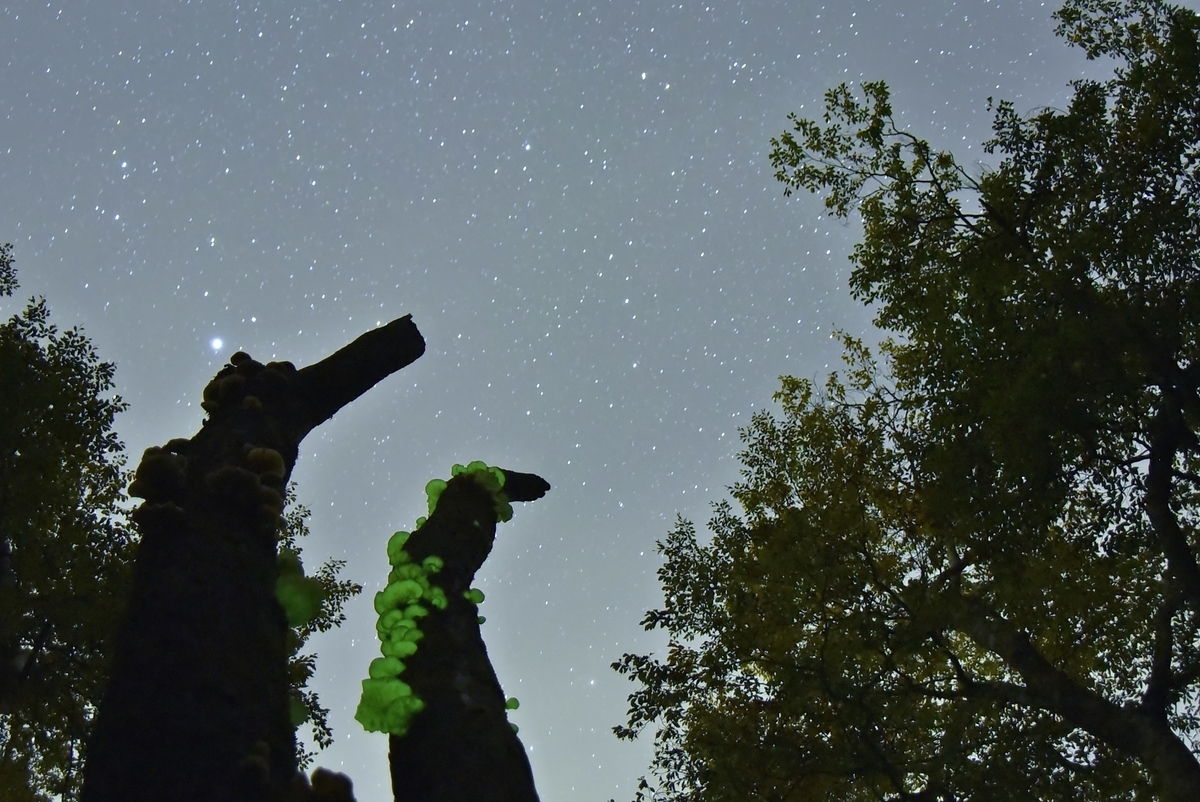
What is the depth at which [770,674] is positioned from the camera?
36.6 feet

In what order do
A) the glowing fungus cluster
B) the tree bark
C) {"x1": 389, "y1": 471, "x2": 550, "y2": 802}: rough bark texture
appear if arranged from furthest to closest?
the tree bark < the glowing fungus cluster < {"x1": 389, "y1": 471, "x2": 550, "y2": 802}: rough bark texture

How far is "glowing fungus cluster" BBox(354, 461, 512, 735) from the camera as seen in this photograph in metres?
2.96

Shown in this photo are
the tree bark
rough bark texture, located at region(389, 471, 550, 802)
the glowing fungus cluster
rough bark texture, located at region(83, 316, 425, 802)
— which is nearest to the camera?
rough bark texture, located at region(83, 316, 425, 802)

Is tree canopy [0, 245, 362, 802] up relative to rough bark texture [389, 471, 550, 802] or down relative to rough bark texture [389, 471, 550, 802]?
up

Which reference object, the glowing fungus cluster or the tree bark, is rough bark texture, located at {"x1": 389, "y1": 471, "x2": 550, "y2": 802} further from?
the tree bark

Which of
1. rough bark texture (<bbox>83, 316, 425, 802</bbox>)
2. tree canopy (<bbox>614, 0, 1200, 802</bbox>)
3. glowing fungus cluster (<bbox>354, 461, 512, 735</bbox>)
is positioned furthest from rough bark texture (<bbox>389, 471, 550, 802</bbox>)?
tree canopy (<bbox>614, 0, 1200, 802</bbox>)

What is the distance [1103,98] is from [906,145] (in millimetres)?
2627

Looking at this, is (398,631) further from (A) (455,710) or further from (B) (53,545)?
(B) (53,545)

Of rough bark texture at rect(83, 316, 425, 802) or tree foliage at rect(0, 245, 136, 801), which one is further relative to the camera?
tree foliage at rect(0, 245, 136, 801)

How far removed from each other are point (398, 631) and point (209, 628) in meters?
0.76

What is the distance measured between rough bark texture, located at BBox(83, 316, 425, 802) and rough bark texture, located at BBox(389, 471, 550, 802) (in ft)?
1.20

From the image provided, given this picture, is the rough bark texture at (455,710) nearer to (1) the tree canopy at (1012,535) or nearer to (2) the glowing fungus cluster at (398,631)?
(2) the glowing fungus cluster at (398,631)

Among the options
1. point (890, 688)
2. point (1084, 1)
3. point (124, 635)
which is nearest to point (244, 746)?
point (124, 635)

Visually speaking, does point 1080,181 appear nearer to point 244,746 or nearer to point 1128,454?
point 1128,454
